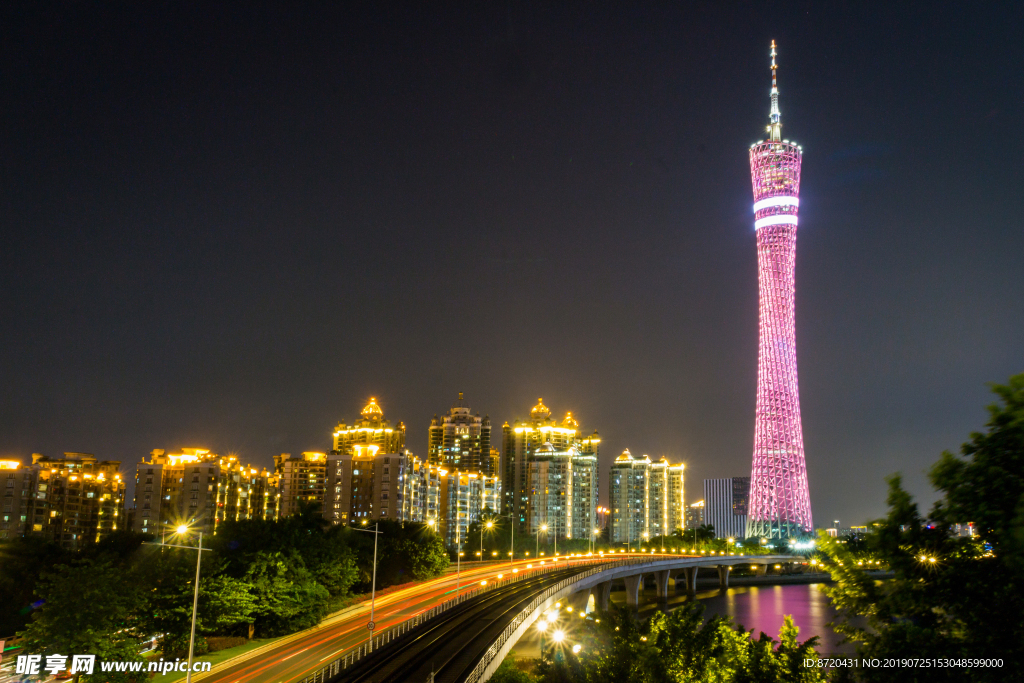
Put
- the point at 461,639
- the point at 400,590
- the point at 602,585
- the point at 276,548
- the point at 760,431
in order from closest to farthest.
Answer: the point at 461,639 < the point at 276,548 < the point at 400,590 < the point at 602,585 < the point at 760,431

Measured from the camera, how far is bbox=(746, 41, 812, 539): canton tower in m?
88.8

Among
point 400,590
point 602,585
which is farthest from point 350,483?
point 400,590

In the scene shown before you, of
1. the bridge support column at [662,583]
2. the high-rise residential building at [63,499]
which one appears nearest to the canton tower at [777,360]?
the bridge support column at [662,583]

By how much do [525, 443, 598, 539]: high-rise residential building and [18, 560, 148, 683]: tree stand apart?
376 ft

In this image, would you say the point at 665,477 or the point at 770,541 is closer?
the point at 770,541

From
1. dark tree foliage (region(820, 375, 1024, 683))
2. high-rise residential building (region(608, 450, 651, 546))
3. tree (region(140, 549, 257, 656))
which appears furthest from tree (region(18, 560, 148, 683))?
high-rise residential building (region(608, 450, 651, 546))

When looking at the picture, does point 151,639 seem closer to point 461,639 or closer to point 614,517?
point 461,639

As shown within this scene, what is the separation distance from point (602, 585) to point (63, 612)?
188 ft

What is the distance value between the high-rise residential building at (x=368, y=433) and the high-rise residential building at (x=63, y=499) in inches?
2013

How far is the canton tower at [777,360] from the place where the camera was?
88750 mm

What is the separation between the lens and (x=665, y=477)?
16075 cm

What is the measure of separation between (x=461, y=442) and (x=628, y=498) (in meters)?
39.9

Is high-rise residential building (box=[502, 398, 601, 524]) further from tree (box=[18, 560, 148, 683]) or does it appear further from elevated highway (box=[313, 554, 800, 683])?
tree (box=[18, 560, 148, 683])

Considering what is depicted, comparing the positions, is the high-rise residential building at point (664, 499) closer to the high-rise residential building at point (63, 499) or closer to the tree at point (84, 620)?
the high-rise residential building at point (63, 499)
